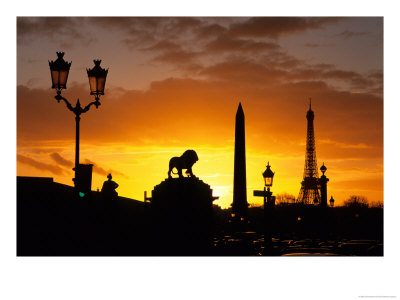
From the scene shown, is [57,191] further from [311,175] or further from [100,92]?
[311,175]

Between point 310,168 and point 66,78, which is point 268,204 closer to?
point 66,78

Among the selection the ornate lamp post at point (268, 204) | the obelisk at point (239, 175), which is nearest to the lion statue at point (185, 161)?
the ornate lamp post at point (268, 204)

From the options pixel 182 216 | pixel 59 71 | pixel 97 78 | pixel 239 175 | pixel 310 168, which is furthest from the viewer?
pixel 310 168

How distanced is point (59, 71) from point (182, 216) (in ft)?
20.6

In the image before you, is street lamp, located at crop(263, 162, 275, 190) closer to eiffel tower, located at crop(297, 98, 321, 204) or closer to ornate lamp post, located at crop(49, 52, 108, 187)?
ornate lamp post, located at crop(49, 52, 108, 187)

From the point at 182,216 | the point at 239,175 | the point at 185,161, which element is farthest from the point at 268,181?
the point at 239,175

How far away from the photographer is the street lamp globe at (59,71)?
52.6 feet

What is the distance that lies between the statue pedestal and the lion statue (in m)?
0.30

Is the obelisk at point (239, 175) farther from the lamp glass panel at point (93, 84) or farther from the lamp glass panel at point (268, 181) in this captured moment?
the lamp glass panel at point (93, 84)

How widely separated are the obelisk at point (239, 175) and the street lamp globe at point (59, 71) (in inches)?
755

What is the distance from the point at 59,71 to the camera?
52.7ft

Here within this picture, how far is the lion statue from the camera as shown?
20337 millimetres

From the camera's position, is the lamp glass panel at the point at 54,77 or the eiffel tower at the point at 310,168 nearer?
the lamp glass panel at the point at 54,77
